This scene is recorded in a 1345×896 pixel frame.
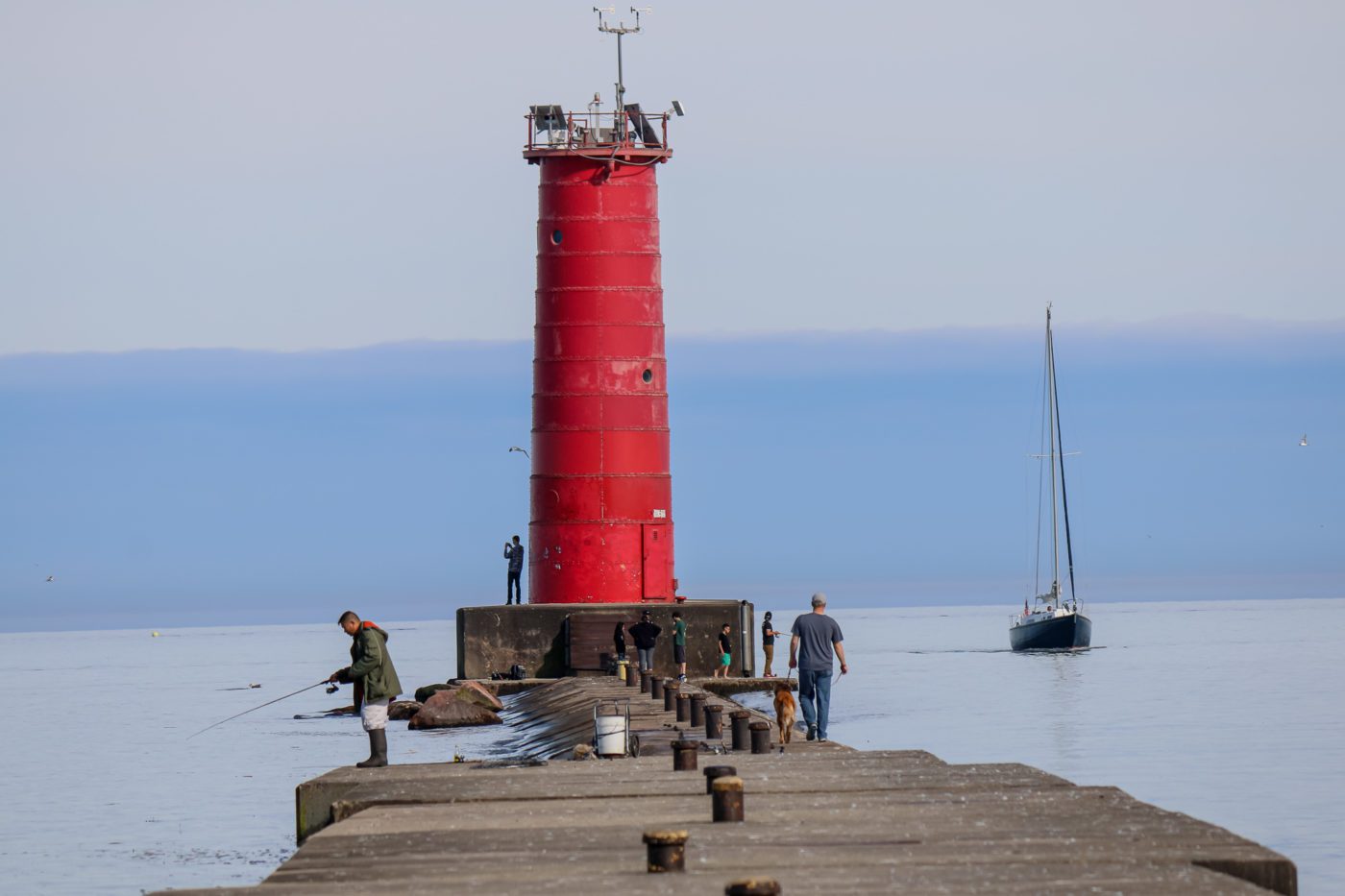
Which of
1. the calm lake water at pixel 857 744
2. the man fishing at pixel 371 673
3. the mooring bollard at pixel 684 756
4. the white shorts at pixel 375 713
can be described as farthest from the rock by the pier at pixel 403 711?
the mooring bollard at pixel 684 756

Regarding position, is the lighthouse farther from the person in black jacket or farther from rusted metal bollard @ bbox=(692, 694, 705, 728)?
rusted metal bollard @ bbox=(692, 694, 705, 728)

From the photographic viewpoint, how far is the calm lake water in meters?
25.7

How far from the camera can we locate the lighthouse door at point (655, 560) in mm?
39594

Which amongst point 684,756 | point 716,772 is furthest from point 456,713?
point 716,772

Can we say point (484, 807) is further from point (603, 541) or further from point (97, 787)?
point (603, 541)

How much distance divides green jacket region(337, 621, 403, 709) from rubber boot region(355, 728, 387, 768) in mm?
499

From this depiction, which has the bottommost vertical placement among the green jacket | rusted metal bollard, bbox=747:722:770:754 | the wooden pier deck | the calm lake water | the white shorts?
the calm lake water

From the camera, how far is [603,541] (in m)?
39.3

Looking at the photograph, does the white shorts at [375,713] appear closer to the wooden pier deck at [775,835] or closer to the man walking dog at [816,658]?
the wooden pier deck at [775,835]

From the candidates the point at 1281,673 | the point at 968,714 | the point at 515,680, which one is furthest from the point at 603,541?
the point at 1281,673

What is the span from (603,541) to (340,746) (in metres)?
6.18

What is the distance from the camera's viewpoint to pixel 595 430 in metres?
39.2

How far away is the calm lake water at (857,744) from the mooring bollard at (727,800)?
379 inches

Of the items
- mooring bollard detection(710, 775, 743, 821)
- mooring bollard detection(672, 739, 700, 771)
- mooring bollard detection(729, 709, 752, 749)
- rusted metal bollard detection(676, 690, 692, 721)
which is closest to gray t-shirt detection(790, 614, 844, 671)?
rusted metal bollard detection(676, 690, 692, 721)
